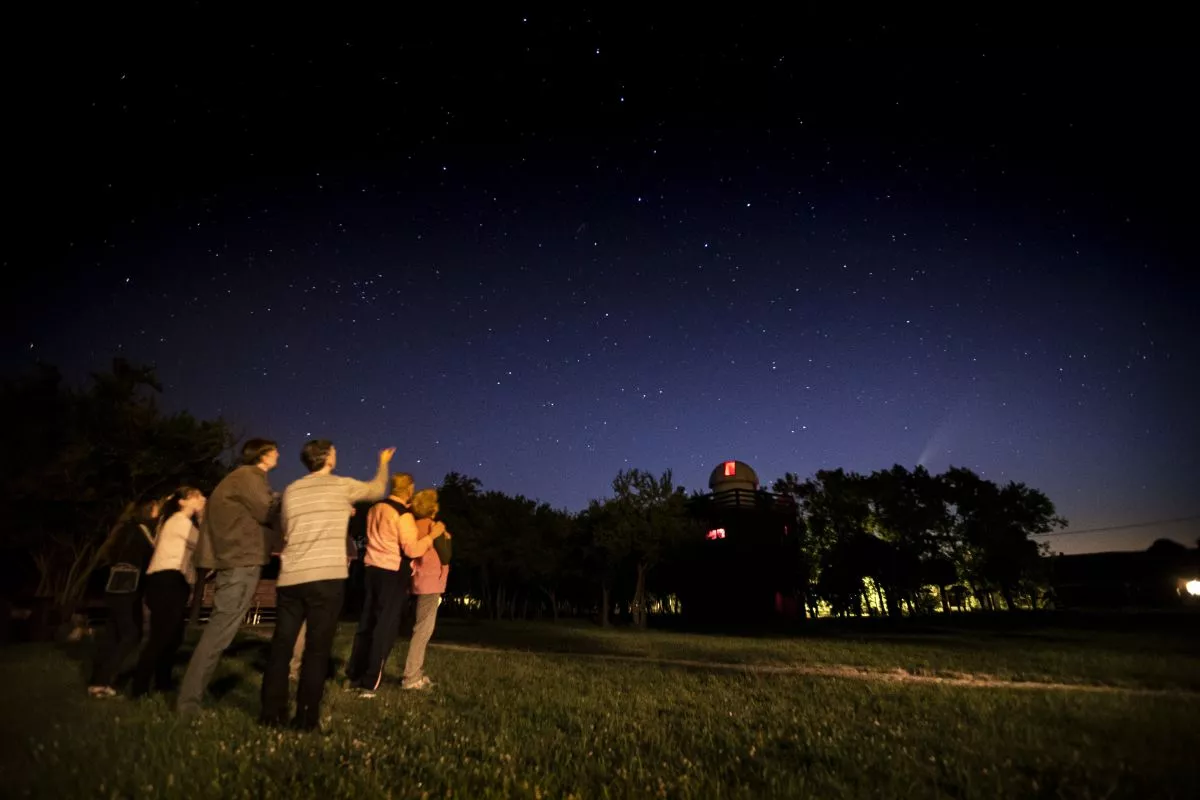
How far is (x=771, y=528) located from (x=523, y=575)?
22876 millimetres

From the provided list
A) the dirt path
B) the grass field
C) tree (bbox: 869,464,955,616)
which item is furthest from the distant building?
the grass field

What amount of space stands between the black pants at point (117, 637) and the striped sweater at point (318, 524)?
349cm

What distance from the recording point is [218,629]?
5508 millimetres

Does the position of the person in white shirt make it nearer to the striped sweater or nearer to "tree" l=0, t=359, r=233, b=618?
the striped sweater

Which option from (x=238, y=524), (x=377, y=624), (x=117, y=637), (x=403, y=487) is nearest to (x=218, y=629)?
(x=238, y=524)

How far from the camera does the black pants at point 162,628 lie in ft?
20.4

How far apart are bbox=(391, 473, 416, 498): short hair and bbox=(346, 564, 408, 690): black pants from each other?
0.99 metres

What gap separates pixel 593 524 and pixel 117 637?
36476 millimetres

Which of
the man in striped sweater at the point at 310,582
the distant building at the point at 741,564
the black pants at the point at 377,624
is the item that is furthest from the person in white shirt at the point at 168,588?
the distant building at the point at 741,564

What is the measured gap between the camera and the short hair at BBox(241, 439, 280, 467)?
6.04 m

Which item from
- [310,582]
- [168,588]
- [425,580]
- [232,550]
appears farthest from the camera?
[425,580]

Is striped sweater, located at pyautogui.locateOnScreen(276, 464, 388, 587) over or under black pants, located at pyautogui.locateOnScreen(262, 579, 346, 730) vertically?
over

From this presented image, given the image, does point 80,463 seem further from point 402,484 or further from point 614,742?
point 614,742

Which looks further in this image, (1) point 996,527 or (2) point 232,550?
(1) point 996,527
